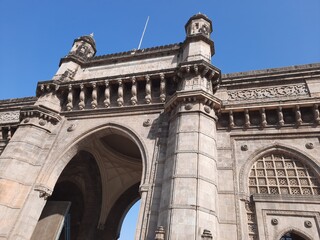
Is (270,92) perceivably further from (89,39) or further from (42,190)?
(89,39)

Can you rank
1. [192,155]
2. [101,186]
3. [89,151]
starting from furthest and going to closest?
[101,186]
[89,151]
[192,155]

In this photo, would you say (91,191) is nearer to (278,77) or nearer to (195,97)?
(195,97)

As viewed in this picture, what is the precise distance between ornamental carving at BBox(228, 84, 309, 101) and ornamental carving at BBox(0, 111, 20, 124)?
34.2ft

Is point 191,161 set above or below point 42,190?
above

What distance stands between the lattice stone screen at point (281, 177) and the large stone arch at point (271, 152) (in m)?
0.14

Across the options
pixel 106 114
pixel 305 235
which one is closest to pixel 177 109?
pixel 106 114

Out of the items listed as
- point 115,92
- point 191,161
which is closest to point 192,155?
point 191,161

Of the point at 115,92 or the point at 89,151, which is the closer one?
the point at 115,92

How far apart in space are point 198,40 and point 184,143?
5247mm

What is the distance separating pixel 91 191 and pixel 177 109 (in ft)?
25.4

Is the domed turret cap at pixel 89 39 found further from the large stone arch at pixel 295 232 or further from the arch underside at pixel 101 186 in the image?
the large stone arch at pixel 295 232

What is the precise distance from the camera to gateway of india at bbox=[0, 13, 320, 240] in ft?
22.5

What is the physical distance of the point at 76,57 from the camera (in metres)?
12.8

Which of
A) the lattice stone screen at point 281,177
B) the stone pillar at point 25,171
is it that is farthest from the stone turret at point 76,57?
the lattice stone screen at point 281,177
